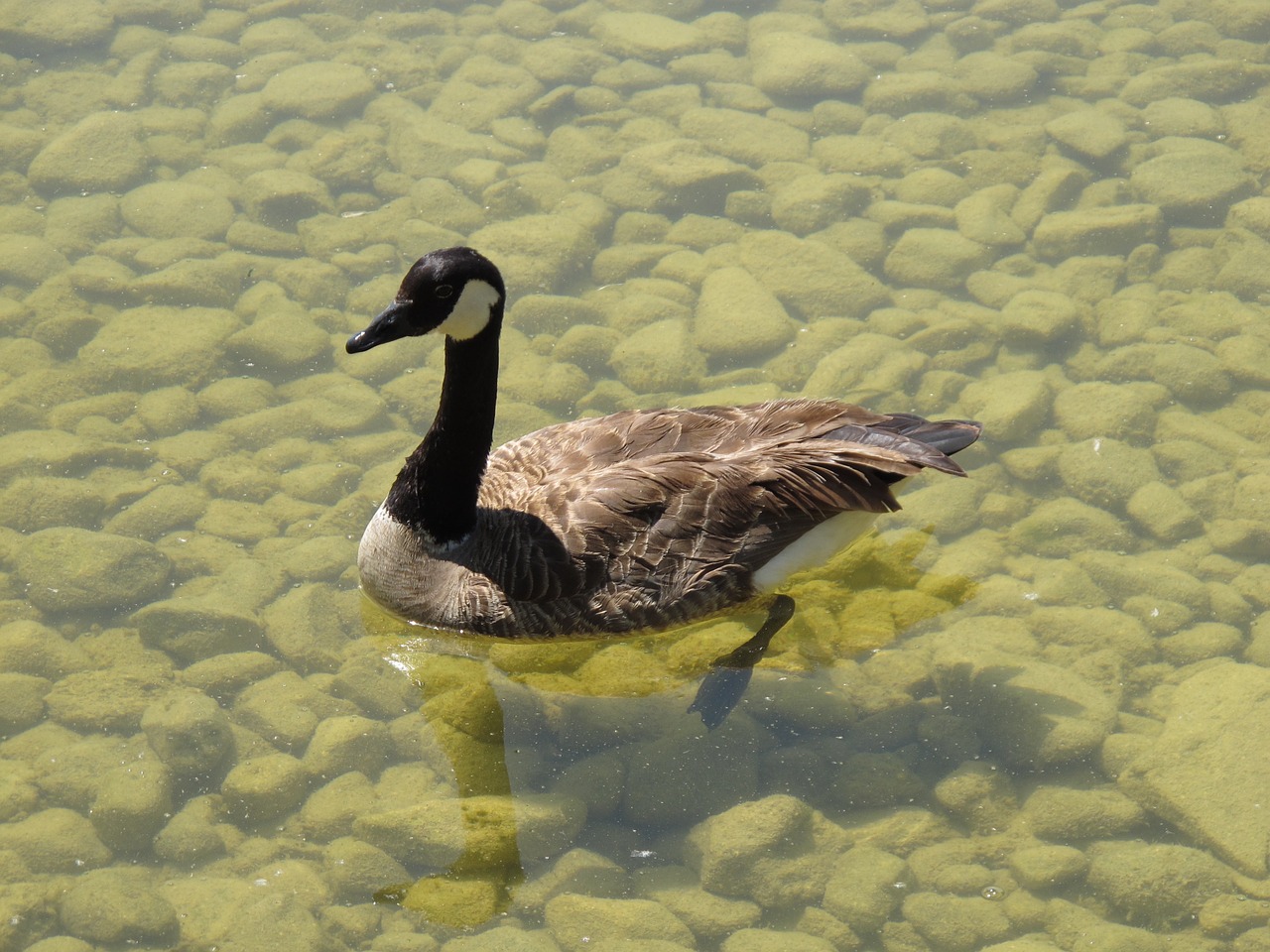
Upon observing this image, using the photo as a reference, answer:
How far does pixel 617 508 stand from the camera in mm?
8211

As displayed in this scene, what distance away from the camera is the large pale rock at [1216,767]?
7547mm

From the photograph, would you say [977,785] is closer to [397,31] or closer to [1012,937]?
Result: [1012,937]

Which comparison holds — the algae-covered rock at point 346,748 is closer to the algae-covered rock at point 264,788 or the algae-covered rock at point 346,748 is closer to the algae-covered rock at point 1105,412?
the algae-covered rock at point 264,788

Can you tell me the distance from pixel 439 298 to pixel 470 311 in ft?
0.79

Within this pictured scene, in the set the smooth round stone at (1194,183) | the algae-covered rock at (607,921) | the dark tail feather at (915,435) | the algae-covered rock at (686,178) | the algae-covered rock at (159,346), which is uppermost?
the smooth round stone at (1194,183)

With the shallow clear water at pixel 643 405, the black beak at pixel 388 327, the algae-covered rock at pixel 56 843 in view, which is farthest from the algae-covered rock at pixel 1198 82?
the algae-covered rock at pixel 56 843

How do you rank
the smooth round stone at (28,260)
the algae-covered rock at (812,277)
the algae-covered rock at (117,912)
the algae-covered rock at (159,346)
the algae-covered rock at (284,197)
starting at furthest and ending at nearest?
the algae-covered rock at (284,197), the algae-covered rock at (812,277), the smooth round stone at (28,260), the algae-covered rock at (159,346), the algae-covered rock at (117,912)

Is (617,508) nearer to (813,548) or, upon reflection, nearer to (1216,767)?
(813,548)

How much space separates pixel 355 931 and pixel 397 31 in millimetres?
12024

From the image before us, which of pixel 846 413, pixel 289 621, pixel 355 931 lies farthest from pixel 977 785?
pixel 289 621

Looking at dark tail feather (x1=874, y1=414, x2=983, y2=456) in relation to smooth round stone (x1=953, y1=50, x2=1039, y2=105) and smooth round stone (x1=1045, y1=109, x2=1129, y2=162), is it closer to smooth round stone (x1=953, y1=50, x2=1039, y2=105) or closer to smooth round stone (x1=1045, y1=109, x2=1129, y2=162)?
smooth round stone (x1=1045, y1=109, x2=1129, y2=162)

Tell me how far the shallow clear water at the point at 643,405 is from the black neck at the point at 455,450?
921 millimetres

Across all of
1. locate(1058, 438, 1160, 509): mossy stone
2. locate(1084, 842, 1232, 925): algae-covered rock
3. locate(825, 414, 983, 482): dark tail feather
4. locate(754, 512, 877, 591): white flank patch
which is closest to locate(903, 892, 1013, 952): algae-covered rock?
locate(1084, 842, 1232, 925): algae-covered rock

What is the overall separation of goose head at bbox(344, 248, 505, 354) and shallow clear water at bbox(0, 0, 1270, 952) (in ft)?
7.63
